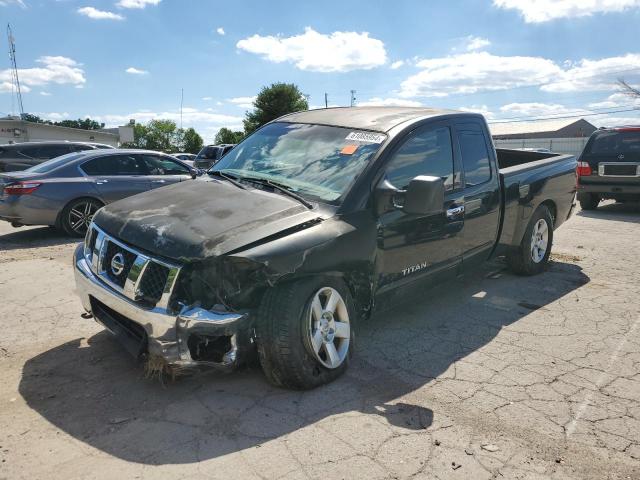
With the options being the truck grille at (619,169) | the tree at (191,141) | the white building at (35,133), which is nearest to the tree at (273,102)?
the white building at (35,133)

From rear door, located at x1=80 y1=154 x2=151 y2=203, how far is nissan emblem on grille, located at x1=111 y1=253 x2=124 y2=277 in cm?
601

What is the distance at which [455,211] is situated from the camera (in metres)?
4.39

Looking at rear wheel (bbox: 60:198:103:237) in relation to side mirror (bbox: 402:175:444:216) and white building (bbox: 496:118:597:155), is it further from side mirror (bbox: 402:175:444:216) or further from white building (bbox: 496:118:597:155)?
white building (bbox: 496:118:597:155)

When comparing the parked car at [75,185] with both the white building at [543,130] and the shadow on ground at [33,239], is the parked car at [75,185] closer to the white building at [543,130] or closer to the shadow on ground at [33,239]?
the shadow on ground at [33,239]

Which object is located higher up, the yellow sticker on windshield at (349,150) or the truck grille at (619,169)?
the yellow sticker on windshield at (349,150)

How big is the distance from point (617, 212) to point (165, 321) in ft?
38.1

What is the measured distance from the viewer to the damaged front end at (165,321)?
2.90 metres

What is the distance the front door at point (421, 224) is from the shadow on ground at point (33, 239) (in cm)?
630

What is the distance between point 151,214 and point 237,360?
1.16m

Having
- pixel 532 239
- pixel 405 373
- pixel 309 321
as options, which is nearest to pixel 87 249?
pixel 309 321

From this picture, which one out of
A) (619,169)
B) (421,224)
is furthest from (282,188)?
(619,169)

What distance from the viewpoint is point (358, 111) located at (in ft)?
15.2

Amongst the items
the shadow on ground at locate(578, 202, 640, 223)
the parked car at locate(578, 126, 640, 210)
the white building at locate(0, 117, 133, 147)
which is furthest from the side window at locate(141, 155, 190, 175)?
the white building at locate(0, 117, 133, 147)

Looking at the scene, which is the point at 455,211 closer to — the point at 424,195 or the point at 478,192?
the point at 478,192
